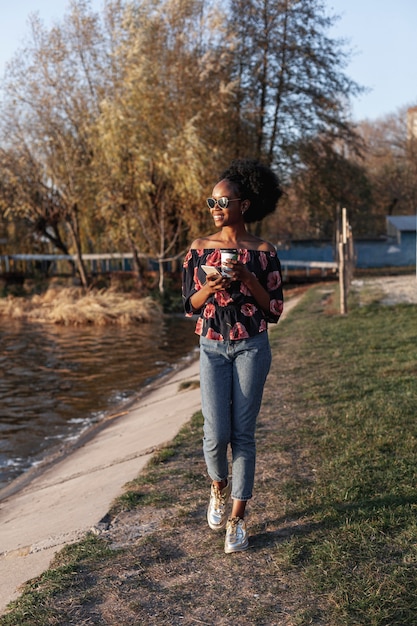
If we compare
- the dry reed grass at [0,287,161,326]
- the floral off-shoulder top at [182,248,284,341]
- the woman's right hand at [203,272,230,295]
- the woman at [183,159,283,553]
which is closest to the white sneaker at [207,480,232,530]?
the woman at [183,159,283,553]

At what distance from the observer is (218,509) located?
444cm

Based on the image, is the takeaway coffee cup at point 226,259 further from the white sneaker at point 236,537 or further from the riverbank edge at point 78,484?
the riverbank edge at point 78,484

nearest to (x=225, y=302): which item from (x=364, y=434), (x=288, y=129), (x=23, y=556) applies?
(x=23, y=556)

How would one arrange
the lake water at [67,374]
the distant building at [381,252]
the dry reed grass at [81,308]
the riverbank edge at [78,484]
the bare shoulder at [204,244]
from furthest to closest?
the distant building at [381,252] < the dry reed grass at [81,308] < the lake water at [67,374] < the riverbank edge at [78,484] < the bare shoulder at [204,244]

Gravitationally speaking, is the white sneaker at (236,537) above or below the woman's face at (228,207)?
below

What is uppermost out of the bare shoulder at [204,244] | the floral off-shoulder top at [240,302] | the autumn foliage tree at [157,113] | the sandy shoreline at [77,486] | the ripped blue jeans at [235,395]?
the autumn foliage tree at [157,113]

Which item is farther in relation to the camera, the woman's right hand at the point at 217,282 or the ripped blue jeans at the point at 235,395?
the ripped blue jeans at the point at 235,395

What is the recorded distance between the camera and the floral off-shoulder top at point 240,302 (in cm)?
410

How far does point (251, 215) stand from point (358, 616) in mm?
2411

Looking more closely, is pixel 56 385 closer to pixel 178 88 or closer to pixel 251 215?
pixel 251 215

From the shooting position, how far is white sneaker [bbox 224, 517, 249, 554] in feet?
13.6

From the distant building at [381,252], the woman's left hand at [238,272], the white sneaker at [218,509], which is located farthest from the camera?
the distant building at [381,252]

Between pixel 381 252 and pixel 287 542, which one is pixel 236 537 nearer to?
pixel 287 542

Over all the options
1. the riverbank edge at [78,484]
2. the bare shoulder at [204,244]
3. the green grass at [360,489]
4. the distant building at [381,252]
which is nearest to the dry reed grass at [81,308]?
the riverbank edge at [78,484]
